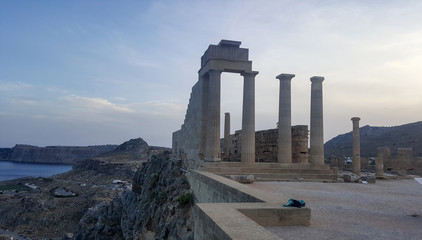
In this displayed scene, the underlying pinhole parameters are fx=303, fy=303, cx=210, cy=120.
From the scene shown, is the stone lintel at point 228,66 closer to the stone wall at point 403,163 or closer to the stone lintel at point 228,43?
the stone lintel at point 228,43

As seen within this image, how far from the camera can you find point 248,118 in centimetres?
1781

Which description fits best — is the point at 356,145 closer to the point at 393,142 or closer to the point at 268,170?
the point at 268,170

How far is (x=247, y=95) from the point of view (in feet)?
58.7

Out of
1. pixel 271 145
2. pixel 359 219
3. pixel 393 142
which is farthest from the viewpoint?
pixel 393 142

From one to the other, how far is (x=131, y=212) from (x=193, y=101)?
40.3 feet

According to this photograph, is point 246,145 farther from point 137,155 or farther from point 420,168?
point 137,155

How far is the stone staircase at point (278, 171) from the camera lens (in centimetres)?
1569

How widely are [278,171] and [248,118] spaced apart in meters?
3.49

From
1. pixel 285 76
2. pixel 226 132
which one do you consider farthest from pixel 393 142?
pixel 285 76

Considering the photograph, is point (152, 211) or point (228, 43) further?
point (152, 211)

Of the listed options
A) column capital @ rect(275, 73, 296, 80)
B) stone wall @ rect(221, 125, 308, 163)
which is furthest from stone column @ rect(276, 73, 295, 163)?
stone wall @ rect(221, 125, 308, 163)

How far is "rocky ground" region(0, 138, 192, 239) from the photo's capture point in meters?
16.8

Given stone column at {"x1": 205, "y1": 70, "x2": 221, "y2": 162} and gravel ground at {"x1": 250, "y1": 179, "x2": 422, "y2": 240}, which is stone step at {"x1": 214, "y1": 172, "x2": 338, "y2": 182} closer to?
stone column at {"x1": 205, "y1": 70, "x2": 221, "y2": 162}

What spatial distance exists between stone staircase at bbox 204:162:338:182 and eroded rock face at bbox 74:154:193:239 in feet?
7.03
